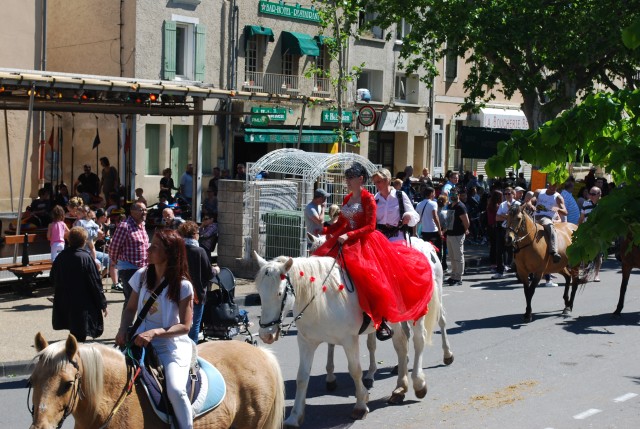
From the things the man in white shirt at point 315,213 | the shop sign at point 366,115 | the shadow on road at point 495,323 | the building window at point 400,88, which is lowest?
the shadow on road at point 495,323

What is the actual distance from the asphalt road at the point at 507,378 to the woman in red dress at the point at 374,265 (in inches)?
40.1

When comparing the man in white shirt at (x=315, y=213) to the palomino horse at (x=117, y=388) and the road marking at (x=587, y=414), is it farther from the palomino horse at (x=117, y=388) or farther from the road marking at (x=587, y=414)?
the palomino horse at (x=117, y=388)

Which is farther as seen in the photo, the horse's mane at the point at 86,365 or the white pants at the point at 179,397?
the white pants at the point at 179,397

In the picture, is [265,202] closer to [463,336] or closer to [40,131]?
[463,336]

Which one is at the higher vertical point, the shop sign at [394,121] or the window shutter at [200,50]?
the window shutter at [200,50]

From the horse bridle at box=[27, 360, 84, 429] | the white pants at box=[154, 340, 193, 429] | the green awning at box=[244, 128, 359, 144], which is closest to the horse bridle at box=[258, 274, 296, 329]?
the white pants at box=[154, 340, 193, 429]

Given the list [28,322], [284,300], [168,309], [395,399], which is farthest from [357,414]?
[28,322]

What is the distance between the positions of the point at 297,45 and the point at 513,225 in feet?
69.3

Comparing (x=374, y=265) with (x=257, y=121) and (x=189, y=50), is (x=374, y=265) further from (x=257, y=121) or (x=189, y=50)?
(x=189, y=50)

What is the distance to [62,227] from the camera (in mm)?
15734

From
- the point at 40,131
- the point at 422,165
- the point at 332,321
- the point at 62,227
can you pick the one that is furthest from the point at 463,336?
the point at 422,165

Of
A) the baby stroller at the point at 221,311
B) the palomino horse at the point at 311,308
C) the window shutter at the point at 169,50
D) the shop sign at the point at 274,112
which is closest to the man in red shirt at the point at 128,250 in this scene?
the baby stroller at the point at 221,311

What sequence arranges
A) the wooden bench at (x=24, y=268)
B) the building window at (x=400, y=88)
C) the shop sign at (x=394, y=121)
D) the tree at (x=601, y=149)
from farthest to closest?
1. the building window at (x=400, y=88)
2. the shop sign at (x=394, y=121)
3. the wooden bench at (x=24, y=268)
4. the tree at (x=601, y=149)

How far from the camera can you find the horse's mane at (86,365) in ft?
18.3
